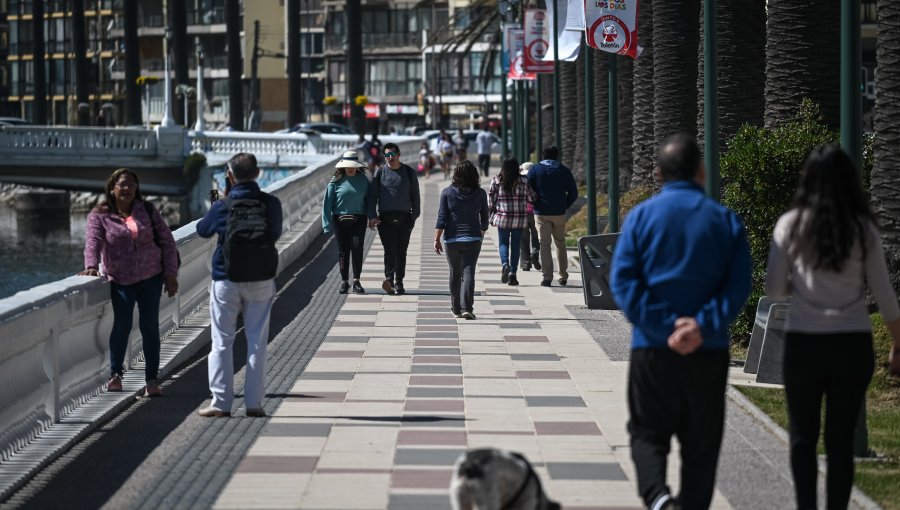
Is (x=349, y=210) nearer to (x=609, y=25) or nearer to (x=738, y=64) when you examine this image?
(x=609, y=25)

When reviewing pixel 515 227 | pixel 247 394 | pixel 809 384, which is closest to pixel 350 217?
pixel 515 227

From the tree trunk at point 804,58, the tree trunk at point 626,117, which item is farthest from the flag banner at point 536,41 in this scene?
the tree trunk at point 804,58

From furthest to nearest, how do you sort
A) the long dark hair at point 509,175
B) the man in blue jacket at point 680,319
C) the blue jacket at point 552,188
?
1. the blue jacket at point 552,188
2. the long dark hair at point 509,175
3. the man in blue jacket at point 680,319

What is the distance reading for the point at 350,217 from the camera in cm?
2194

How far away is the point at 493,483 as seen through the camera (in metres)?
6.90

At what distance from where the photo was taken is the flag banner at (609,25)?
69.8 ft

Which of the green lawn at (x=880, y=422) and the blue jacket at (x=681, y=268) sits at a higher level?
the blue jacket at (x=681, y=268)

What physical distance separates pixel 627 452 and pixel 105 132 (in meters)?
55.5

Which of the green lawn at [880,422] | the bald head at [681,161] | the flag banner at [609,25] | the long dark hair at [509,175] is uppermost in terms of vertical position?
the flag banner at [609,25]

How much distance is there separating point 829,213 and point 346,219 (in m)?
14.4

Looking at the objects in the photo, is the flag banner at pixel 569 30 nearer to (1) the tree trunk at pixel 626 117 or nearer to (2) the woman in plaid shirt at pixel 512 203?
(1) the tree trunk at pixel 626 117

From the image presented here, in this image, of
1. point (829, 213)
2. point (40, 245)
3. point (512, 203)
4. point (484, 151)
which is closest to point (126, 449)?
point (829, 213)

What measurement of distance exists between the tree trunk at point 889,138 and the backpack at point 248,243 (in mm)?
5005

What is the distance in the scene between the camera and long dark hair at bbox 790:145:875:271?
7824 millimetres
